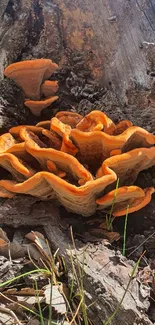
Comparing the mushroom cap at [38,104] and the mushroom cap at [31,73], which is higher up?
the mushroom cap at [31,73]

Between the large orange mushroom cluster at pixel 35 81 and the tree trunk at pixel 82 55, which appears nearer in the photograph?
the large orange mushroom cluster at pixel 35 81

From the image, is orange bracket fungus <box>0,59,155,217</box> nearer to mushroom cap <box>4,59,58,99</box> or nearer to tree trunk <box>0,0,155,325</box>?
mushroom cap <box>4,59,58,99</box>

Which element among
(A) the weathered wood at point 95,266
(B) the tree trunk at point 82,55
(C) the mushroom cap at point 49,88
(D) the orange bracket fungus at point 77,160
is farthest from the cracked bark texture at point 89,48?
(A) the weathered wood at point 95,266

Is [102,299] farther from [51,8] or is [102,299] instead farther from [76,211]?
[51,8]

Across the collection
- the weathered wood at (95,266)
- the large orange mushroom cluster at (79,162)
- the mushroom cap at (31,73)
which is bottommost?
the weathered wood at (95,266)

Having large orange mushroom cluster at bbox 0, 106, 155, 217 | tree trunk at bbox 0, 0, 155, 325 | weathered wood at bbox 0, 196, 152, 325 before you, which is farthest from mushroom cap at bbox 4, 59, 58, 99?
weathered wood at bbox 0, 196, 152, 325

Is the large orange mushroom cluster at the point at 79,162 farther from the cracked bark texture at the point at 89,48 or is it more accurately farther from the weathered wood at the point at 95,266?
the cracked bark texture at the point at 89,48
